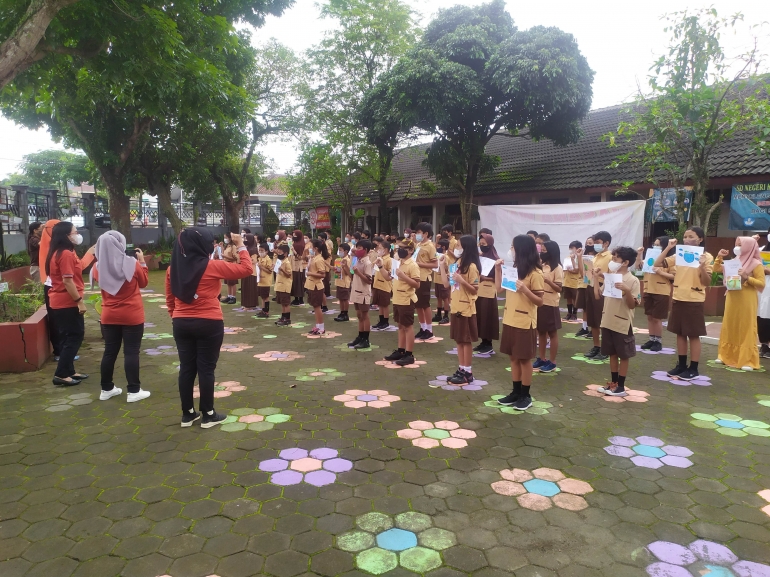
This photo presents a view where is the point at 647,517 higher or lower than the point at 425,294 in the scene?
lower

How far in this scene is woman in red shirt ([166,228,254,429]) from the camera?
416cm

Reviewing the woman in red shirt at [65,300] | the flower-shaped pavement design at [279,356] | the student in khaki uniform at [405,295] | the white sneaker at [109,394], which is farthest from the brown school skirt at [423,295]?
the woman in red shirt at [65,300]

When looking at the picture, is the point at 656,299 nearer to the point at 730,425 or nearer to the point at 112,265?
the point at 730,425

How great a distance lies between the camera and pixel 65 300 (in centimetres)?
554

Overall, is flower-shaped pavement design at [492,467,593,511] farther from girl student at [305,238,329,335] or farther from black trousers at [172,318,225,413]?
girl student at [305,238,329,335]

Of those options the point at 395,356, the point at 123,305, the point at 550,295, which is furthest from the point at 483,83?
the point at 123,305

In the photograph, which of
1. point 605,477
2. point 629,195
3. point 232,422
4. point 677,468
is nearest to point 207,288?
point 232,422

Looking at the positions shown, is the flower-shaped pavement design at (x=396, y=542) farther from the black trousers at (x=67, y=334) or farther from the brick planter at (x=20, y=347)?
the brick planter at (x=20, y=347)

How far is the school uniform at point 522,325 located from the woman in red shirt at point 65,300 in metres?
4.38

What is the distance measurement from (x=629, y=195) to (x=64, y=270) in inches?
556

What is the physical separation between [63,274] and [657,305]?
7375mm

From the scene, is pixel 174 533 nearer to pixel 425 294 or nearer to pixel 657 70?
pixel 425 294

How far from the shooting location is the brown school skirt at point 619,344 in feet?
16.5

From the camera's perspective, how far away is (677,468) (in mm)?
3664
